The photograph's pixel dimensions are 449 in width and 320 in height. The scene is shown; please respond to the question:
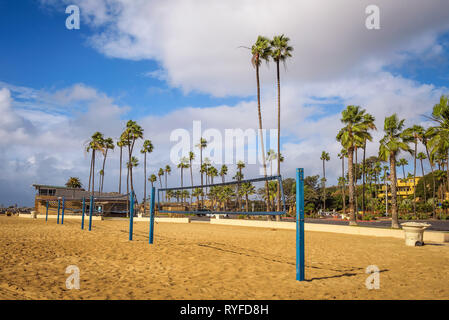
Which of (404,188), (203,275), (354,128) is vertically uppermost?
(354,128)

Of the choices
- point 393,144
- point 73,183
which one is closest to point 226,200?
point 393,144

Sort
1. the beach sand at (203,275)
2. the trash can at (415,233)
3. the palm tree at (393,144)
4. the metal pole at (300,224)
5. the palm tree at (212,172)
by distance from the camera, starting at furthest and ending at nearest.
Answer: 1. the palm tree at (212,172)
2. the palm tree at (393,144)
3. the trash can at (415,233)
4. the metal pole at (300,224)
5. the beach sand at (203,275)

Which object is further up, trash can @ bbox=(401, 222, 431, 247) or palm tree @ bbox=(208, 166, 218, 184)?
palm tree @ bbox=(208, 166, 218, 184)

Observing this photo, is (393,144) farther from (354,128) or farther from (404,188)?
(404,188)

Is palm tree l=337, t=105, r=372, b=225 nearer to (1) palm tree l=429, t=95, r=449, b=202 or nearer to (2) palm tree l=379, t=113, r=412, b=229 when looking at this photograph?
(2) palm tree l=379, t=113, r=412, b=229

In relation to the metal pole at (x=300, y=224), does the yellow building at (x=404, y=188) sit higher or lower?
higher

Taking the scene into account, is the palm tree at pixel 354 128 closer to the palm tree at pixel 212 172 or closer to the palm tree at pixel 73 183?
the palm tree at pixel 212 172

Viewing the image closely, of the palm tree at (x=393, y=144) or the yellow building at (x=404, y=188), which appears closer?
the palm tree at (x=393, y=144)

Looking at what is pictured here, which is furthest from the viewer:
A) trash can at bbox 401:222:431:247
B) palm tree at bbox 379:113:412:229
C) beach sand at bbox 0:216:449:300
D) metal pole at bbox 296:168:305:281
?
palm tree at bbox 379:113:412:229

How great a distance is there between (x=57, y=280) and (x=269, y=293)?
151 inches

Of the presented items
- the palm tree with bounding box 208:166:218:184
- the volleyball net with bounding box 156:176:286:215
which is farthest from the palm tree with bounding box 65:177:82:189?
the volleyball net with bounding box 156:176:286:215

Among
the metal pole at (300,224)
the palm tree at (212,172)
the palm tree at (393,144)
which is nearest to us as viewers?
the metal pole at (300,224)

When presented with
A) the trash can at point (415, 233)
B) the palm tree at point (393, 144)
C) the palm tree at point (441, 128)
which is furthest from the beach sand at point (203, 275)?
the palm tree at point (393, 144)
